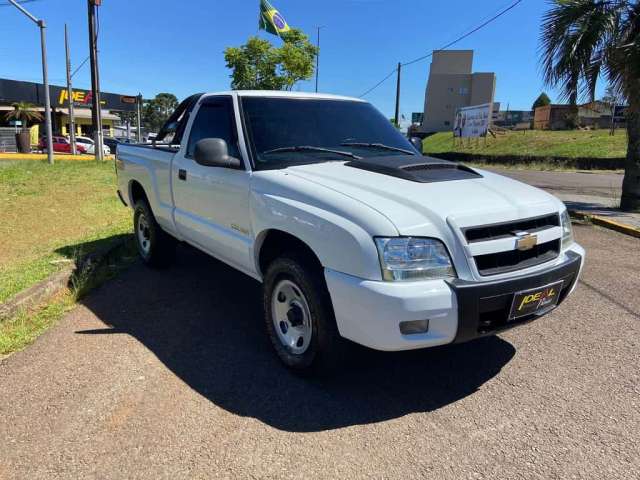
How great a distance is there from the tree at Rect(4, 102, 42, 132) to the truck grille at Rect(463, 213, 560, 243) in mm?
46956

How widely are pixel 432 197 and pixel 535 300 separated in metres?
0.85

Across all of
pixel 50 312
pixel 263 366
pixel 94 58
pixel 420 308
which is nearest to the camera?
pixel 420 308

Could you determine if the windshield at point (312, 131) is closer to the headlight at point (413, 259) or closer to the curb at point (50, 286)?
the headlight at point (413, 259)

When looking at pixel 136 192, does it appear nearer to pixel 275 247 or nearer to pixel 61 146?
pixel 275 247

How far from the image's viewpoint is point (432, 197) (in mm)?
3002

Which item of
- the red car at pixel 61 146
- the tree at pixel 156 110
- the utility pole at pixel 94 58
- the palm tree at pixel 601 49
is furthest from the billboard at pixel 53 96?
the tree at pixel 156 110

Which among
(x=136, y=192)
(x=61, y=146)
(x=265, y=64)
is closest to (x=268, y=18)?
(x=265, y=64)

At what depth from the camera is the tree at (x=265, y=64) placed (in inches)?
1119

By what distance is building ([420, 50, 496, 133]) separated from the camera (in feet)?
247

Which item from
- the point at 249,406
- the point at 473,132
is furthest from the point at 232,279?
the point at 473,132

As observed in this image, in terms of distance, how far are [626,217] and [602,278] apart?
4.37 metres

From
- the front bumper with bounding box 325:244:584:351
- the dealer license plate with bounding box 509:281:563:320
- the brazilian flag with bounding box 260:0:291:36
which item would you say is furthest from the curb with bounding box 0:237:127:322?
the brazilian flag with bounding box 260:0:291:36

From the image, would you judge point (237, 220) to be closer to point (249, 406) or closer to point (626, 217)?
point (249, 406)

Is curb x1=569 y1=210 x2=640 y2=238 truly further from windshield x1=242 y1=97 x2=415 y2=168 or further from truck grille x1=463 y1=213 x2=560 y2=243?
truck grille x1=463 y1=213 x2=560 y2=243
